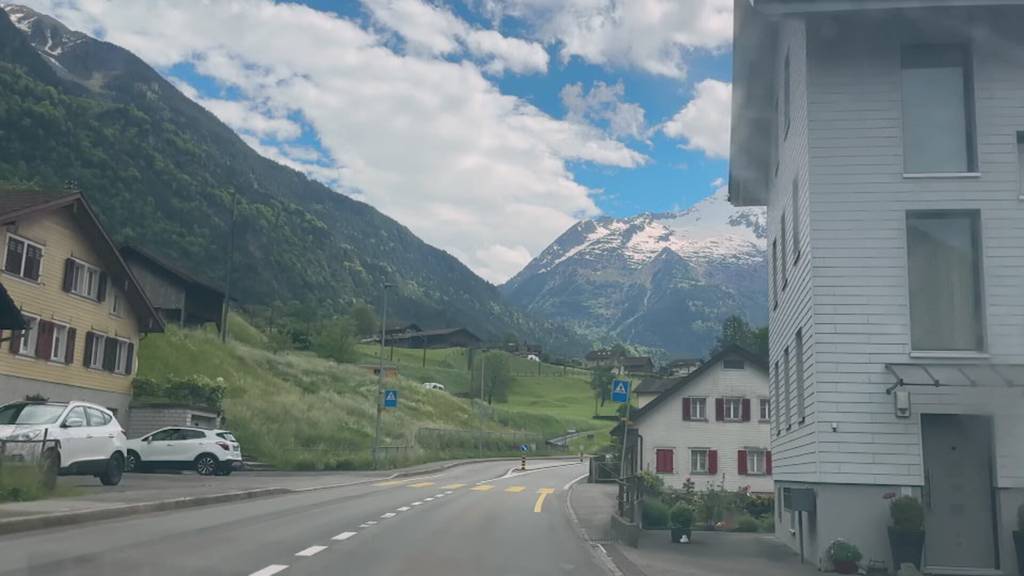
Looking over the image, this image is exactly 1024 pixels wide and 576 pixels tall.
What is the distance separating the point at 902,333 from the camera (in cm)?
1418

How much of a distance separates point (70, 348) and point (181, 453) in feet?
19.7

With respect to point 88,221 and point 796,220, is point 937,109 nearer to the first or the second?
point 796,220

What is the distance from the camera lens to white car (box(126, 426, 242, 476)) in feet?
117

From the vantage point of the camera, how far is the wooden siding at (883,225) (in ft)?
45.5

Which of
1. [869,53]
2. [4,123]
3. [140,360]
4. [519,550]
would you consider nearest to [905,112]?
[869,53]

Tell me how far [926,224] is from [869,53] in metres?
2.77

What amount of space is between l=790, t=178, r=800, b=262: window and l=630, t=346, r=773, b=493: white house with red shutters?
34.4 m

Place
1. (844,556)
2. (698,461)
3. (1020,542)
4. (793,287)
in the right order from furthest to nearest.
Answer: (698,461), (793,287), (844,556), (1020,542)

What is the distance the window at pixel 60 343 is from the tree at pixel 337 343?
69.0 m

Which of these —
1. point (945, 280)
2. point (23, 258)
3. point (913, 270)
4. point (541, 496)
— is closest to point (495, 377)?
point (541, 496)

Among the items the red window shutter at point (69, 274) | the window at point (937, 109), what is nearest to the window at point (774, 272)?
the window at point (937, 109)

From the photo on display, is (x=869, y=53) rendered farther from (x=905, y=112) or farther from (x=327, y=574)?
(x=327, y=574)

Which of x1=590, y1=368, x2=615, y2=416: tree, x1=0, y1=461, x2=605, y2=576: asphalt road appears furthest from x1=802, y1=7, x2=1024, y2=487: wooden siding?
x1=590, y1=368, x2=615, y2=416: tree

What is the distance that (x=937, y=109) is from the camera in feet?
49.4
